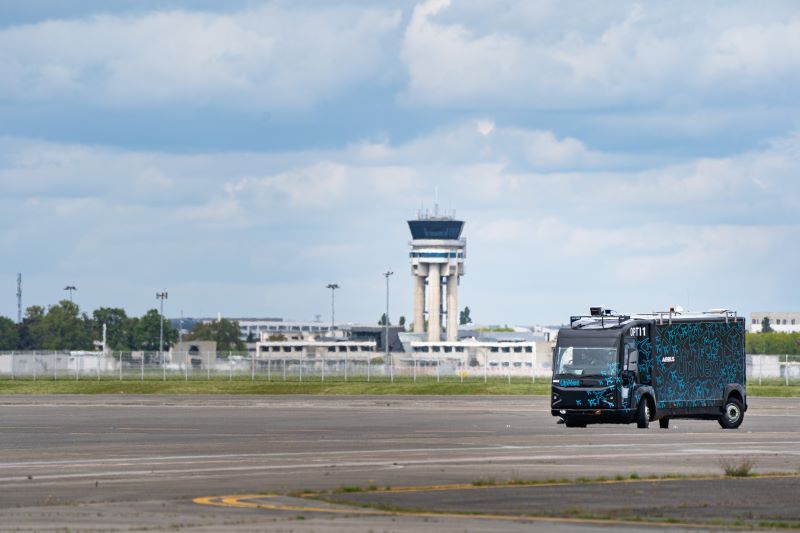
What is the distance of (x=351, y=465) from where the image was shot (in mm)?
27891

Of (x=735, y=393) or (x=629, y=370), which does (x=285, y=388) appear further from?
(x=629, y=370)

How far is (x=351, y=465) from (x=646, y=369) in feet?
52.6

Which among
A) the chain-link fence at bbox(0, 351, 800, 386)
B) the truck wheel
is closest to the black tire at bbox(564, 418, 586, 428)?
the truck wheel

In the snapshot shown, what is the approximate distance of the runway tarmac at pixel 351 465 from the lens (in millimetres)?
18984

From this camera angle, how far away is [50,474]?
26094 mm

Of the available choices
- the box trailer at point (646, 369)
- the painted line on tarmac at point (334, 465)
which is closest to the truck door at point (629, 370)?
the box trailer at point (646, 369)

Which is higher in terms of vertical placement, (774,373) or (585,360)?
(585,360)

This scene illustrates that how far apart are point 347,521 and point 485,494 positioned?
4017mm

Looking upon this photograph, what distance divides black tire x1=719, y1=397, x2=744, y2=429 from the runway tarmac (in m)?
0.67

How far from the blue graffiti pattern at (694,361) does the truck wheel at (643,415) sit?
1.70ft

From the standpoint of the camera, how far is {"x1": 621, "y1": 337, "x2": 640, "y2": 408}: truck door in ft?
135

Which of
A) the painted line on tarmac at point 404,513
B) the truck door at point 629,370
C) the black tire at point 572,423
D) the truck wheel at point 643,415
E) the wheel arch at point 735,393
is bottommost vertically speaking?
the painted line on tarmac at point 404,513

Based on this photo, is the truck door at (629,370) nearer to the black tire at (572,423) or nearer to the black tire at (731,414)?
the black tire at (572,423)

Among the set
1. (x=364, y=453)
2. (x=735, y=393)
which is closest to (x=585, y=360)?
(x=735, y=393)
